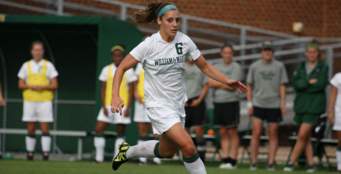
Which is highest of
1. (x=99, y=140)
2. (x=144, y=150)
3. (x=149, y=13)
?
(x=149, y=13)

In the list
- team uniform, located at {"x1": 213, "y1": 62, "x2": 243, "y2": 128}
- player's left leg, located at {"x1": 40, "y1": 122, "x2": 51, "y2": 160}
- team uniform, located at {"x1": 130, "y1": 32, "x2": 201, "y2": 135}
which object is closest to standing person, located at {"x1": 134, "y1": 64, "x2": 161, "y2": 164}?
team uniform, located at {"x1": 213, "y1": 62, "x2": 243, "y2": 128}

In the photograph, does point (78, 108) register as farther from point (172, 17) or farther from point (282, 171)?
point (172, 17)

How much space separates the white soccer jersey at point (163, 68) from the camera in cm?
1116

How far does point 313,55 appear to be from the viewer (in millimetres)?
16516

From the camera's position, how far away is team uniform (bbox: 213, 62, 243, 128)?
17.5 m

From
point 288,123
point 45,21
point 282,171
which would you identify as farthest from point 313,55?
point 45,21

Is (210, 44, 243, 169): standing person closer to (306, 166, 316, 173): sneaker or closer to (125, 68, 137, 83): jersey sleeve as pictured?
(306, 166, 316, 173): sneaker

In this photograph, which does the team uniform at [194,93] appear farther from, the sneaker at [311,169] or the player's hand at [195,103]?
the sneaker at [311,169]

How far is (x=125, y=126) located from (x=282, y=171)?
136 inches

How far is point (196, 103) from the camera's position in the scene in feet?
57.6

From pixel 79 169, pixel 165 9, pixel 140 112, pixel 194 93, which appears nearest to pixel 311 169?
pixel 194 93

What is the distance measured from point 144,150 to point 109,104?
6362mm

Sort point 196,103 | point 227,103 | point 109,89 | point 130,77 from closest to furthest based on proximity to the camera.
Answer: point 196,103, point 227,103, point 130,77, point 109,89

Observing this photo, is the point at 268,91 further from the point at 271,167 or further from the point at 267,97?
the point at 271,167
